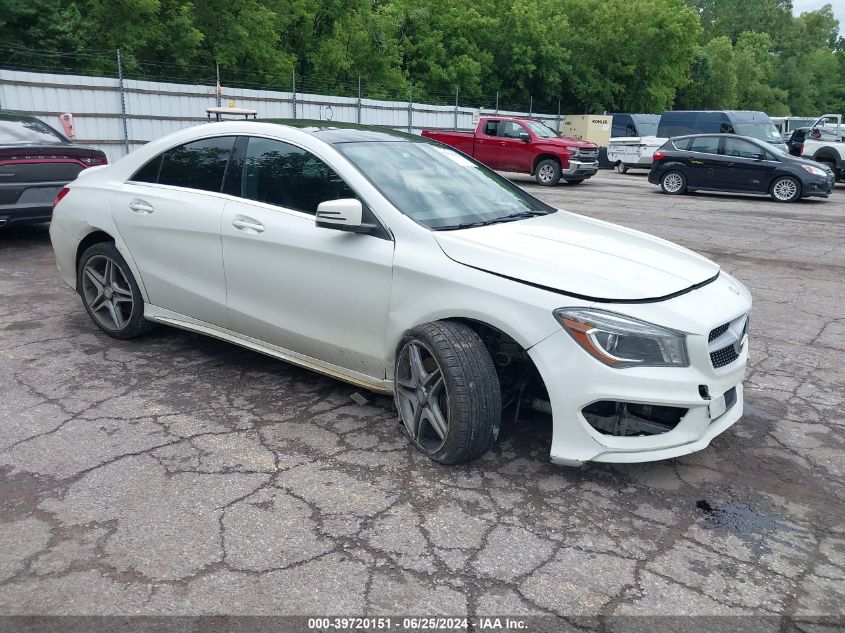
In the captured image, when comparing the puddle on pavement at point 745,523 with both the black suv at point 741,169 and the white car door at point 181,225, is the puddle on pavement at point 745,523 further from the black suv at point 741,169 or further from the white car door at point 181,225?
the black suv at point 741,169

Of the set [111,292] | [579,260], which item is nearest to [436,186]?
[579,260]

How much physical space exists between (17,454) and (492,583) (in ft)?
7.85

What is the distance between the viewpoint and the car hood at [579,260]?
3.16m

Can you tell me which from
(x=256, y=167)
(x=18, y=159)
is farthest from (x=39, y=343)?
(x=18, y=159)

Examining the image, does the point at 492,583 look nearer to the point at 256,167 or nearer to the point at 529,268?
the point at 529,268

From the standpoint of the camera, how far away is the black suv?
15.9m

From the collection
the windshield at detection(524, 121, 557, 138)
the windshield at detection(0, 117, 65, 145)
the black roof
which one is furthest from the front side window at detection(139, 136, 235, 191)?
the windshield at detection(524, 121, 557, 138)

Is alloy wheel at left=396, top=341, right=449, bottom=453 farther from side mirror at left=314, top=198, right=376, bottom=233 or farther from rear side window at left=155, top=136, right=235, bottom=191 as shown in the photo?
rear side window at left=155, top=136, right=235, bottom=191

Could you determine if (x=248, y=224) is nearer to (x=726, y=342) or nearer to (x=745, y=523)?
(x=726, y=342)

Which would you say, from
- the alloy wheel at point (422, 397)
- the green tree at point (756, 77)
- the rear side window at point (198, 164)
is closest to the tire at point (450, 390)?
the alloy wheel at point (422, 397)

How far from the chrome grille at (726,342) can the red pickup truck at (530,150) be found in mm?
16258

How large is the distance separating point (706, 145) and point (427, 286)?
15455 millimetres

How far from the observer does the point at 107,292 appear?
504 centimetres

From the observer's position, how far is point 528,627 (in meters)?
2.40
